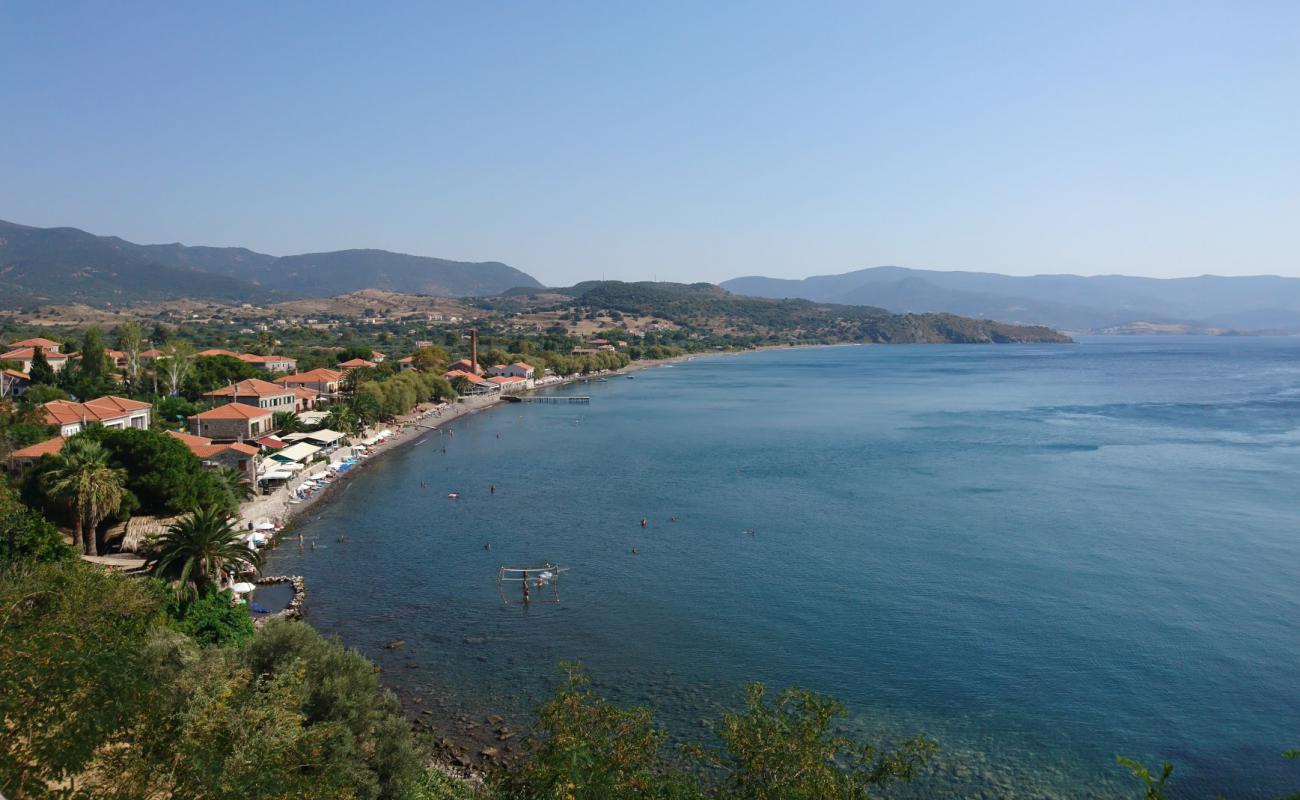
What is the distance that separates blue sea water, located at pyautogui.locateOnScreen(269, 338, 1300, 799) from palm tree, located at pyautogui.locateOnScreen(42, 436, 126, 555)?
630 centimetres

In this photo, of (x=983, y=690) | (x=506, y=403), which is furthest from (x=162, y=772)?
(x=506, y=403)

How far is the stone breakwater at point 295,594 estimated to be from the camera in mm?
27281

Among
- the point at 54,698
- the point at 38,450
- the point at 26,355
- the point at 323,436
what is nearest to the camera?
the point at 54,698

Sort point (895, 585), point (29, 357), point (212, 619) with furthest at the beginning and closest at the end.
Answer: point (29, 357) → point (895, 585) → point (212, 619)

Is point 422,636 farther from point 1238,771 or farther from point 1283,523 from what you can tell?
point 1283,523

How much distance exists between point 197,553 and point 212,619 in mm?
4180

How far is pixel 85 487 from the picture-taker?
28.4m

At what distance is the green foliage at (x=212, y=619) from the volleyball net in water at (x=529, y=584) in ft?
29.8

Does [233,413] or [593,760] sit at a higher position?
[593,760]

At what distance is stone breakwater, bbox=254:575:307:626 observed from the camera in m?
27.3

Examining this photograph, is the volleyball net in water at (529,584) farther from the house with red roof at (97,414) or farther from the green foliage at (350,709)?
the house with red roof at (97,414)

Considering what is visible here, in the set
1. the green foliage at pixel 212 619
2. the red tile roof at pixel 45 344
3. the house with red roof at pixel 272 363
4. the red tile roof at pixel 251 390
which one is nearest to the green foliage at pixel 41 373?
the red tile roof at pixel 251 390

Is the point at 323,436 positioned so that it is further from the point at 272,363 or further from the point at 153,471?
the point at 272,363

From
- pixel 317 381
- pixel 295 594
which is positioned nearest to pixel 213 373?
pixel 317 381
